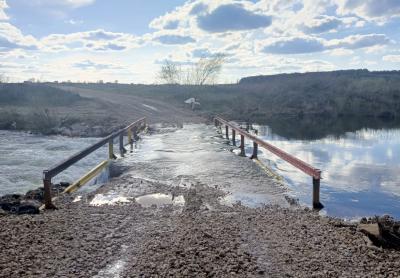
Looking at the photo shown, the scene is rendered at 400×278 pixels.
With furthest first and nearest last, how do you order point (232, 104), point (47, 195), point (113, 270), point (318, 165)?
point (232, 104)
point (318, 165)
point (47, 195)
point (113, 270)

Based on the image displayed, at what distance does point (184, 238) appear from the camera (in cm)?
626

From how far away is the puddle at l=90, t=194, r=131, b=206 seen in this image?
8.64 m

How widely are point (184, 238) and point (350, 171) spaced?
33.1ft

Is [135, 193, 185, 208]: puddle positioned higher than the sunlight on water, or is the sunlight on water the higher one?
[135, 193, 185, 208]: puddle

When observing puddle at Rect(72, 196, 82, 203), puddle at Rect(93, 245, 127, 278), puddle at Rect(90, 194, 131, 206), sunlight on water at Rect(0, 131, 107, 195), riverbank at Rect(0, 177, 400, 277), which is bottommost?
sunlight on water at Rect(0, 131, 107, 195)

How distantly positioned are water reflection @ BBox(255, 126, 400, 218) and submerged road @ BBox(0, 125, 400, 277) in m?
1.72

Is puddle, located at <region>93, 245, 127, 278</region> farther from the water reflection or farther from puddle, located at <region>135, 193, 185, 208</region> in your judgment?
the water reflection

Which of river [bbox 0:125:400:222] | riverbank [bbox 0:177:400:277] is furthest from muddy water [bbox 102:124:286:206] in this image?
riverbank [bbox 0:177:400:277]

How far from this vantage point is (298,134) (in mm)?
28359

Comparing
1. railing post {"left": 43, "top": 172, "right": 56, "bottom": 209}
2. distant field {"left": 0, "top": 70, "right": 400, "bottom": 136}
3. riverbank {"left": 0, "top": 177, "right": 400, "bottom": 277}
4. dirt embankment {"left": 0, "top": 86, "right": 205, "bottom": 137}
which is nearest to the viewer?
riverbank {"left": 0, "top": 177, "right": 400, "bottom": 277}

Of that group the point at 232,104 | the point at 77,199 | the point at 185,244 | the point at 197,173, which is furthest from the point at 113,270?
the point at 232,104

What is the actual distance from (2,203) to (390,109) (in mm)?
45696

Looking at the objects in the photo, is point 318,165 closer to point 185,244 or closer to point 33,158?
point 185,244

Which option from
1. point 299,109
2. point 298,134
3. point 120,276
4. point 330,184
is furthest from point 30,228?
point 299,109
